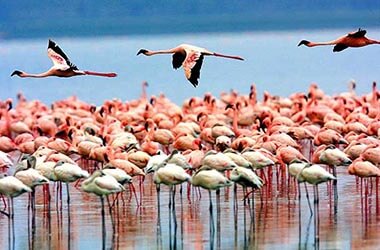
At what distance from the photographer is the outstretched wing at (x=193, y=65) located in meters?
11.9

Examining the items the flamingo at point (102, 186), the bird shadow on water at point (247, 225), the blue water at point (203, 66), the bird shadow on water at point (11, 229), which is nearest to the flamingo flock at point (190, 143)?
the flamingo at point (102, 186)

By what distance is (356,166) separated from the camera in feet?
36.0

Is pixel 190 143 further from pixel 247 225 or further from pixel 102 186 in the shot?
pixel 102 186

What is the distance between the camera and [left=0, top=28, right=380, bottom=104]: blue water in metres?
26.1

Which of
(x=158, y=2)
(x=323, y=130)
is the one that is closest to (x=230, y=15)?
(x=158, y=2)

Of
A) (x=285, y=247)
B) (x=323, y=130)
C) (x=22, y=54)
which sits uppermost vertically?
(x=22, y=54)

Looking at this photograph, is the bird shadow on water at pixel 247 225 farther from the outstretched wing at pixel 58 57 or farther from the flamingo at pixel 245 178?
the outstretched wing at pixel 58 57

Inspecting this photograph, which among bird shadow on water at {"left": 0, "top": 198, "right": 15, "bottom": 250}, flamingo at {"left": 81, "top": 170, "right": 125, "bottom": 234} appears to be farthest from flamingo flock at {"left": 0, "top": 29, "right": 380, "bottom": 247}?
bird shadow on water at {"left": 0, "top": 198, "right": 15, "bottom": 250}

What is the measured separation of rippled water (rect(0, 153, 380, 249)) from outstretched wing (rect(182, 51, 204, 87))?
100cm

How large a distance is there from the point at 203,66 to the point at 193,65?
65.1 feet

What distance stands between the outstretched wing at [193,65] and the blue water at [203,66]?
1161 centimetres

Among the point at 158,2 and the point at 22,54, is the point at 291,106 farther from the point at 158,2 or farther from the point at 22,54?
the point at 158,2

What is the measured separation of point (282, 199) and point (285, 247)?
217 cm

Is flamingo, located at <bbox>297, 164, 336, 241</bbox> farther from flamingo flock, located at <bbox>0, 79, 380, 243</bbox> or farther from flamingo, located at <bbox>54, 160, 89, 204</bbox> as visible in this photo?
flamingo, located at <bbox>54, 160, 89, 204</bbox>
